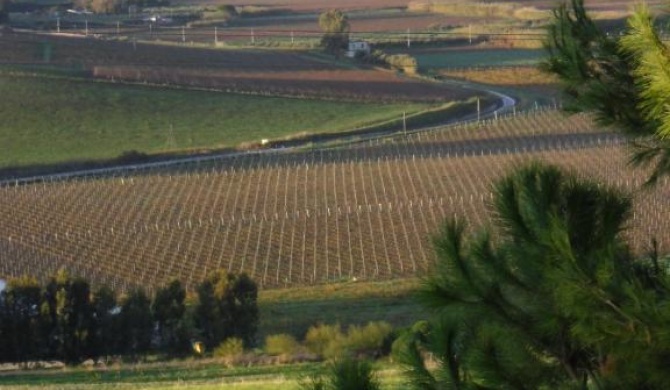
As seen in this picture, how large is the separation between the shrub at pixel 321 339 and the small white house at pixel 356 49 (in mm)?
56128

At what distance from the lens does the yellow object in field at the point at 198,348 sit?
60.9ft

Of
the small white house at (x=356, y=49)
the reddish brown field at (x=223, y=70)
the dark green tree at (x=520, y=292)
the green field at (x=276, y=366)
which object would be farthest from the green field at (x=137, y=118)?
the dark green tree at (x=520, y=292)

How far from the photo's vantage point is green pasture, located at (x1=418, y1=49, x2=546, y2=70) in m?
69.8

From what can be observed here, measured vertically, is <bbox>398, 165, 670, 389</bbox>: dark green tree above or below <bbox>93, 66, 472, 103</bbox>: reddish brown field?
above

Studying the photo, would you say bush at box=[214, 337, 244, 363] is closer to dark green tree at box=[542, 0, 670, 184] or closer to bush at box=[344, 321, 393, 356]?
bush at box=[344, 321, 393, 356]

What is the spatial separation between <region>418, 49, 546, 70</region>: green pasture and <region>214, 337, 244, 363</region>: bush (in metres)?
50.3

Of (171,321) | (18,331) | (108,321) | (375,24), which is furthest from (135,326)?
(375,24)

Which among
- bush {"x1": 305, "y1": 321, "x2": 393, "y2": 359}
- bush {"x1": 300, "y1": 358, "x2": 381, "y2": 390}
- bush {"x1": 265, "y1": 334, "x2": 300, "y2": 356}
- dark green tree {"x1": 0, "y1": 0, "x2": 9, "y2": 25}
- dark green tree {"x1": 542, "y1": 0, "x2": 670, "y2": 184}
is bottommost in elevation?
bush {"x1": 265, "y1": 334, "x2": 300, "y2": 356}

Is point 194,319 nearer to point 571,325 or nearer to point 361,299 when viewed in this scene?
point 361,299

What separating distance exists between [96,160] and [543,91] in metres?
23.6

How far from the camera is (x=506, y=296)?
558cm

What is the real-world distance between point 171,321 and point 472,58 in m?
56.3

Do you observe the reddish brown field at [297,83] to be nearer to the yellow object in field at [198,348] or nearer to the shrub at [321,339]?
the yellow object in field at [198,348]

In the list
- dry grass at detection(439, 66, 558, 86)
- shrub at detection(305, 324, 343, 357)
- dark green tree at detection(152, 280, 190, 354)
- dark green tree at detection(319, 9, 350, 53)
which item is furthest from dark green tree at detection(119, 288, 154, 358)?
dark green tree at detection(319, 9, 350, 53)
